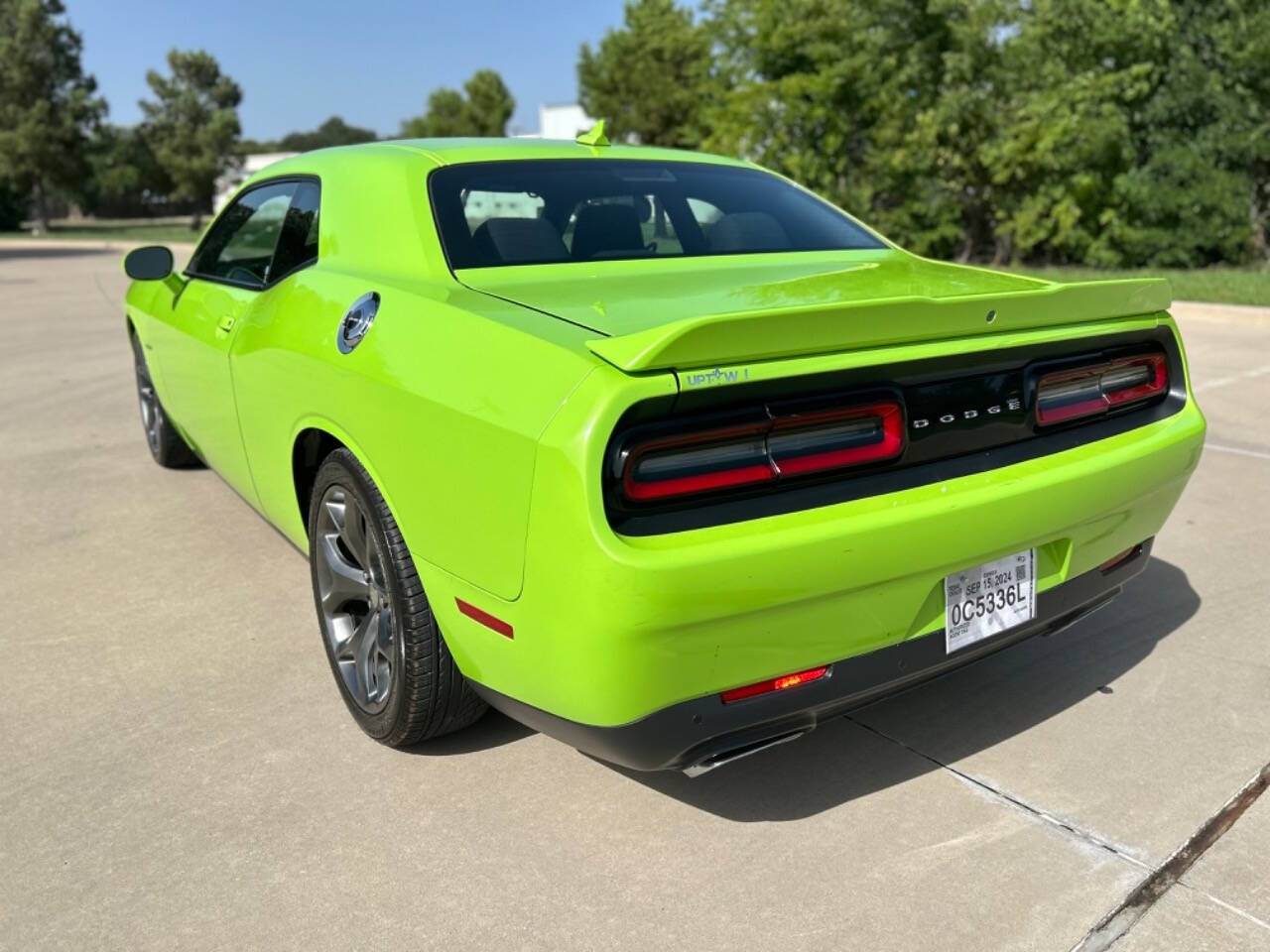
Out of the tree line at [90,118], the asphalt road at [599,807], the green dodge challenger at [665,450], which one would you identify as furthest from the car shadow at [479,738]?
the tree line at [90,118]

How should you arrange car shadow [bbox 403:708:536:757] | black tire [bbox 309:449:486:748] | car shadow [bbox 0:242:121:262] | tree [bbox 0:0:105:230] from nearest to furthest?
1. black tire [bbox 309:449:486:748]
2. car shadow [bbox 403:708:536:757]
3. car shadow [bbox 0:242:121:262]
4. tree [bbox 0:0:105:230]

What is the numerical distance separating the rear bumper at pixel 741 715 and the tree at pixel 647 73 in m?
30.5

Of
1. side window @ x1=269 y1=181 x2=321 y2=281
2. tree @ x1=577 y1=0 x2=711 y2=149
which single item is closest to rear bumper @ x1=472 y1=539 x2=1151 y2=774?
side window @ x1=269 y1=181 x2=321 y2=281

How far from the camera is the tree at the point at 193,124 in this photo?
151ft

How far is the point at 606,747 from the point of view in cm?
215

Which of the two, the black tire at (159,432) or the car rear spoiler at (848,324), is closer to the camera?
the car rear spoiler at (848,324)

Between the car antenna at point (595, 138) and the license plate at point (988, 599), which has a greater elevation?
the car antenna at point (595, 138)

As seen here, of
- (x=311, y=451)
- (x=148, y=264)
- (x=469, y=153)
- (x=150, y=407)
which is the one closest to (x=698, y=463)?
(x=311, y=451)

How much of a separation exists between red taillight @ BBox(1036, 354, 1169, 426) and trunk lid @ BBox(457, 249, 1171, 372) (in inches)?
5.3

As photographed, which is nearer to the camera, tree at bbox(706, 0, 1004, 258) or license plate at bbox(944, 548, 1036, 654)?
license plate at bbox(944, 548, 1036, 654)

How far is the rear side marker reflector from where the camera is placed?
218 centimetres

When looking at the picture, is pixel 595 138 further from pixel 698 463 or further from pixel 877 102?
pixel 877 102

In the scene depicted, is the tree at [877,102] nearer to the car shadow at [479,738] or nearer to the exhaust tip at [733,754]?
the car shadow at [479,738]

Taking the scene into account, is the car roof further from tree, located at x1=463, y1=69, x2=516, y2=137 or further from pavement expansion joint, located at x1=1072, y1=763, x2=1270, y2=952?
tree, located at x1=463, y1=69, x2=516, y2=137
